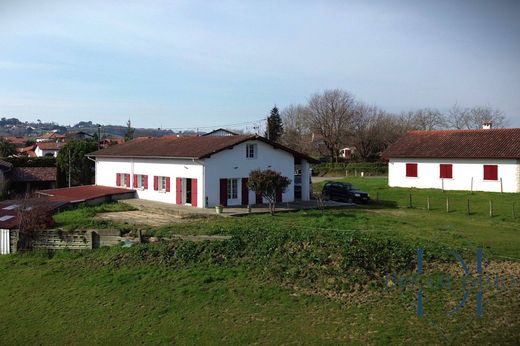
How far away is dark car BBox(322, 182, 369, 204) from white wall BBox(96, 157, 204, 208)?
10023 millimetres

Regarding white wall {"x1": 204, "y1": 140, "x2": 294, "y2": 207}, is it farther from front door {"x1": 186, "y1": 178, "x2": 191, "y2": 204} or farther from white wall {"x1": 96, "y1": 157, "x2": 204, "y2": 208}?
front door {"x1": 186, "y1": 178, "x2": 191, "y2": 204}

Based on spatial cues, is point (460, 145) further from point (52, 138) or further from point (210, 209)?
point (52, 138)

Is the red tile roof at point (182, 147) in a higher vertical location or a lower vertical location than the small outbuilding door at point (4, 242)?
higher

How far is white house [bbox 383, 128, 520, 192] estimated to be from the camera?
3519cm

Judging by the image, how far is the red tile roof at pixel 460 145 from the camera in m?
Result: 35.9

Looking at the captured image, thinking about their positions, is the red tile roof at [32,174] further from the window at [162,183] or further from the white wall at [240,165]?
the white wall at [240,165]

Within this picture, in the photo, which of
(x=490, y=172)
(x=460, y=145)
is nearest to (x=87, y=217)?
(x=490, y=172)

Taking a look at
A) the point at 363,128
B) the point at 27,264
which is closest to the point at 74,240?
the point at 27,264

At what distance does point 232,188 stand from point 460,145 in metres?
20.5

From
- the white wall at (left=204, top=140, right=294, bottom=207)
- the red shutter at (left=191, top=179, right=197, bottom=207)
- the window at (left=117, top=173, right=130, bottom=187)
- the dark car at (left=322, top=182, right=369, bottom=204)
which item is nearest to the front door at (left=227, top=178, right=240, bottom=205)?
the white wall at (left=204, top=140, right=294, bottom=207)

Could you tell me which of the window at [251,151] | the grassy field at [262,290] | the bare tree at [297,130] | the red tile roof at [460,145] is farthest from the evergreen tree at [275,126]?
the grassy field at [262,290]

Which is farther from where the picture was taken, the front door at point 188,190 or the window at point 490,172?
the window at point 490,172

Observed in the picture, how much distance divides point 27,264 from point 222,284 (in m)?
8.76

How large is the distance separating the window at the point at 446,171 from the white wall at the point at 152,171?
67.3 feet
